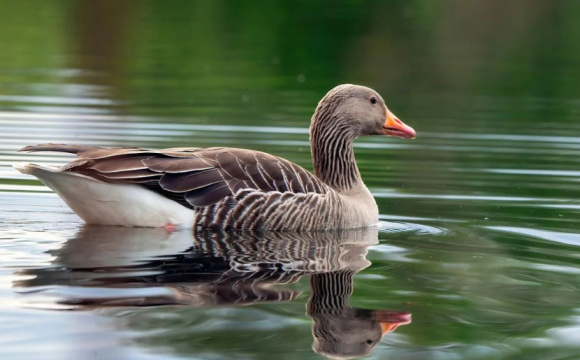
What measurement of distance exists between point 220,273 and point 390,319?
1.72 meters

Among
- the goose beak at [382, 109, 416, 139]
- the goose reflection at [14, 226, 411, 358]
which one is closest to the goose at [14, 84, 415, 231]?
the goose reflection at [14, 226, 411, 358]

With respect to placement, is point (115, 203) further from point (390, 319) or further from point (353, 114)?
point (390, 319)

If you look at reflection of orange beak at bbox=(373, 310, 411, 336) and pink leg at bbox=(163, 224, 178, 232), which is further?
pink leg at bbox=(163, 224, 178, 232)

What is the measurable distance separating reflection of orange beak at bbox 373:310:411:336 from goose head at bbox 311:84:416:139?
4.44 m

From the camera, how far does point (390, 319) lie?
24.0 ft

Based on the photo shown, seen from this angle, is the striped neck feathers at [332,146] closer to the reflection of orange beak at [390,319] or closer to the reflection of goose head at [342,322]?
the reflection of goose head at [342,322]

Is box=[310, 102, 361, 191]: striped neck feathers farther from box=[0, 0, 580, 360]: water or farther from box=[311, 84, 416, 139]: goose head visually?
box=[0, 0, 580, 360]: water

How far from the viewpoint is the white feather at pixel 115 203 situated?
985cm

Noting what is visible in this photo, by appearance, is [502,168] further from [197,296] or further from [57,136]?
[197,296]

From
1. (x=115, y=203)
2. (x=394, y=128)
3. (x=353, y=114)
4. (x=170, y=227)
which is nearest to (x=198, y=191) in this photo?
(x=170, y=227)

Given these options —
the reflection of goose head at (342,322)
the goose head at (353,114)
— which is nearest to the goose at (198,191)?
the goose head at (353,114)

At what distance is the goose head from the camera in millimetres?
11680

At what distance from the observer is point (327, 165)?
461 inches

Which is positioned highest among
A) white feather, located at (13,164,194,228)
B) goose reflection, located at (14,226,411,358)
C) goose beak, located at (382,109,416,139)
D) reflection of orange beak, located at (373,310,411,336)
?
goose beak, located at (382,109,416,139)
